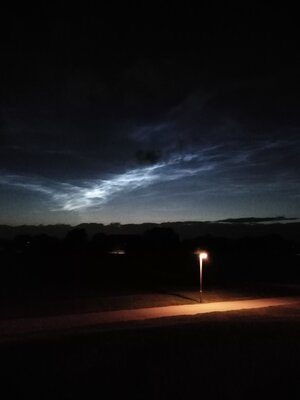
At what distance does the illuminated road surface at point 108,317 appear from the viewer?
16922 mm

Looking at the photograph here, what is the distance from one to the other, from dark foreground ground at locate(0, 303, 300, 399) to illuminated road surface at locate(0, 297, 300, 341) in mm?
2757

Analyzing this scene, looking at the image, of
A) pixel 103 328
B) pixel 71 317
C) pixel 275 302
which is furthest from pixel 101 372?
pixel 275 302

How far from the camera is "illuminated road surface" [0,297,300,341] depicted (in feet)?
55.5

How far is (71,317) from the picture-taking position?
1992 cm

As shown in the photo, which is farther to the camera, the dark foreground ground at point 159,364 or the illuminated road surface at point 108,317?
the illuminated road surface at point 108,317

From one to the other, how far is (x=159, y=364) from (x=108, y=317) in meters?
9.33

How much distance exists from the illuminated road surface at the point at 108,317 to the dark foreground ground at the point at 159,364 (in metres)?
2.76

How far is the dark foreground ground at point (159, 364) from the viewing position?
9078 mm

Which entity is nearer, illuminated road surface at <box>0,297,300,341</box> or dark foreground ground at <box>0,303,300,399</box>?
dark foreground ground at <box>0,303,300,399</box>

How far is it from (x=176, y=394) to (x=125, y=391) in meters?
1.00

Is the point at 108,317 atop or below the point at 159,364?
atop

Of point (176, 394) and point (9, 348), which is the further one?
point (9, 348)

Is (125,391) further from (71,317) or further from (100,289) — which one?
(100,289)

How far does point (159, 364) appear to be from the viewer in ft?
35.6
